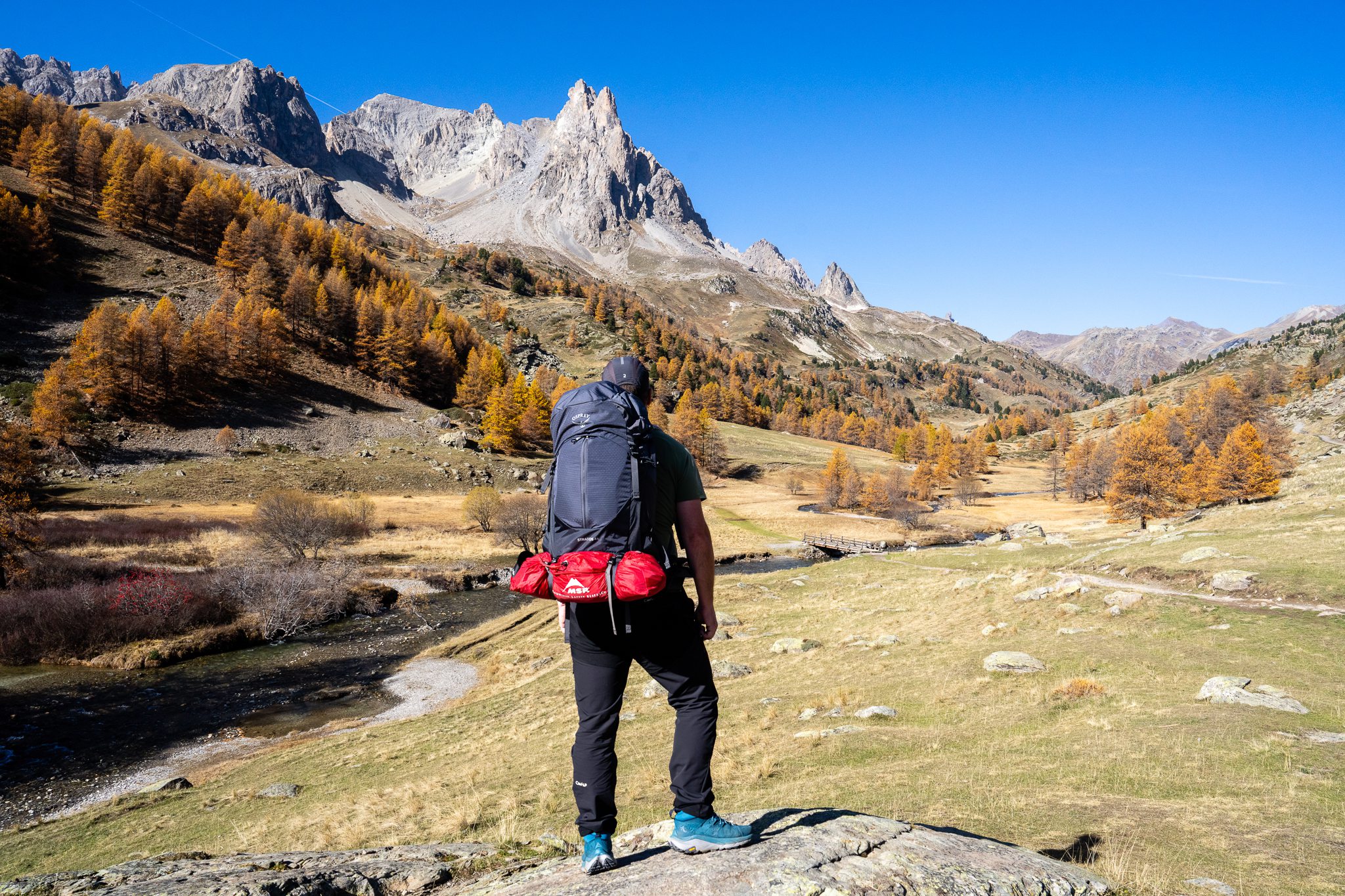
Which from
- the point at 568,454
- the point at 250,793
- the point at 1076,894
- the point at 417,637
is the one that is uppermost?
the point at 568,454

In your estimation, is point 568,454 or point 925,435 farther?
point 925,435

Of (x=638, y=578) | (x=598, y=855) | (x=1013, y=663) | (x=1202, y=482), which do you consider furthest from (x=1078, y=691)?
(x=1202, y=482)

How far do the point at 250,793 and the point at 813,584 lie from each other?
29.3 metres

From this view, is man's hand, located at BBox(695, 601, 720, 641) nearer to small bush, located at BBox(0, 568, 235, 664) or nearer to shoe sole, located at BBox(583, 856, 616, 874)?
shoe sole, located at BBox(583, 856, 616, 874)

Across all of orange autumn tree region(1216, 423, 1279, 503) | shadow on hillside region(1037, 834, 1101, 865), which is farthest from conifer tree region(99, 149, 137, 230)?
orange autumn tree region(1216, 423, 1279, 503)

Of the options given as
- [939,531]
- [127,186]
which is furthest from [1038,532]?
[127,186]

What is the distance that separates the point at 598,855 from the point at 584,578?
208 centimetres

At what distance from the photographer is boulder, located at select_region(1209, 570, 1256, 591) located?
60.6 ft

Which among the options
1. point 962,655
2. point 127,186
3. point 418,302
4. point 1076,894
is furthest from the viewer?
point 418,302

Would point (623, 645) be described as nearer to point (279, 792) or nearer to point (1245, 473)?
point (279, 792)

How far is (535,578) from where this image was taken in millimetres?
4754

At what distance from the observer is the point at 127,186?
113250mm

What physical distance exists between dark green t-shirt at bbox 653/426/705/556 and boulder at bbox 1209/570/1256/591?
72.6 ft

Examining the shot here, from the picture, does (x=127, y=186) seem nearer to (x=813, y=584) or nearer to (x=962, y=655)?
(x=813, y=584)
